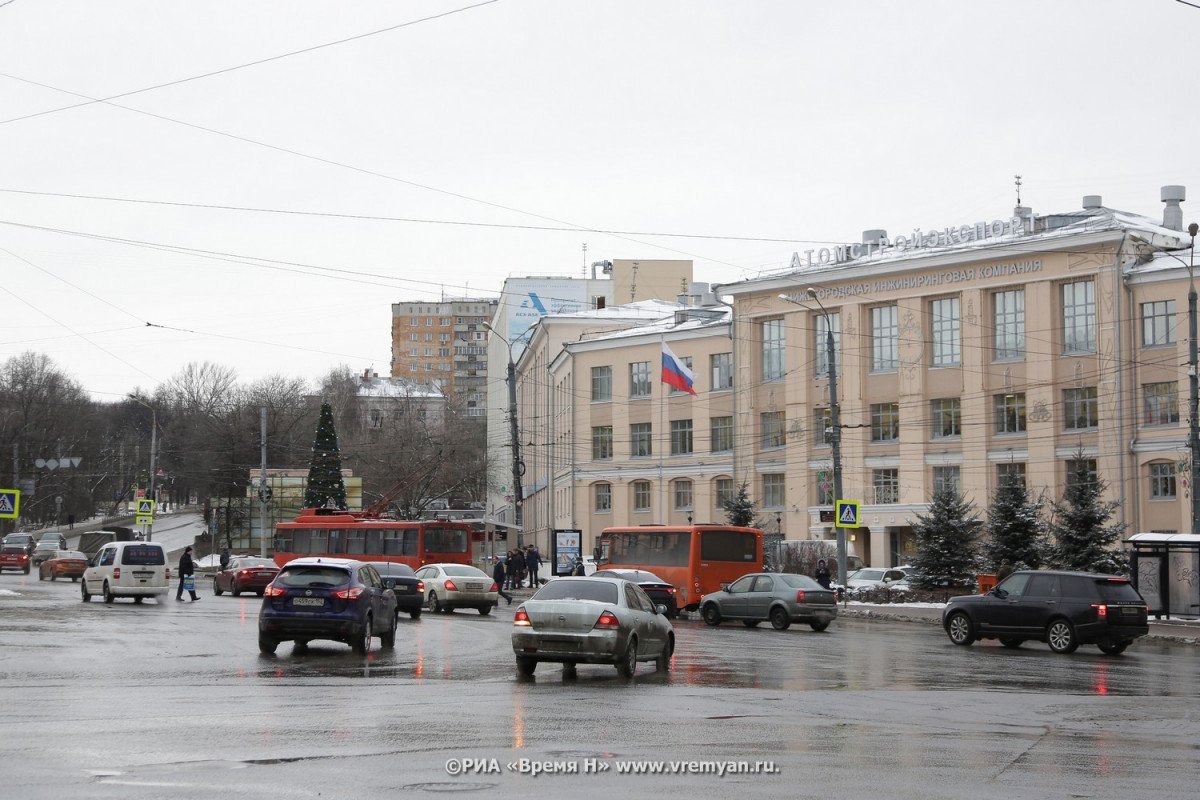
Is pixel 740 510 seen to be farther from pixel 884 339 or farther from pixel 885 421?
pixel 884 339

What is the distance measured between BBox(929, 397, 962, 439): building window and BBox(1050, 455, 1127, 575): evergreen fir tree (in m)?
18.6

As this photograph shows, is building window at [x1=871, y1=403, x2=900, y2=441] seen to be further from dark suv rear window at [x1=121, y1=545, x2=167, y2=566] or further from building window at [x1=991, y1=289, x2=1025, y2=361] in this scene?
dark suv rear window at [x1=121, y1=545, x2=167, y2=566]

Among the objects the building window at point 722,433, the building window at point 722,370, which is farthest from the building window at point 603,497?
the building window at point 722,370

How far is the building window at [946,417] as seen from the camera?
65.8m

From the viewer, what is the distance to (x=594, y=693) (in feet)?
56.5

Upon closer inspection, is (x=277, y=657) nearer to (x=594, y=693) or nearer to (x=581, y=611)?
(x=581, y=611)

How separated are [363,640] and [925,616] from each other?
23083 mm

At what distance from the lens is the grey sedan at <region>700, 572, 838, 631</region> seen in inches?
1378

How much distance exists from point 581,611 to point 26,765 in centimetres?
1008

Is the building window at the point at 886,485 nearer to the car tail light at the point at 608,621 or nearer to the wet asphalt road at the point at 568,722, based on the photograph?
the wet asphalt road at the point at 568,722

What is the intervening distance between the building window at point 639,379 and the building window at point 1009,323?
68.0ft

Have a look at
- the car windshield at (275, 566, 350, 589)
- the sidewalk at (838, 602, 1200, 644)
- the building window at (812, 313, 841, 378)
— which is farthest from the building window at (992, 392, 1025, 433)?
the car windshield at (275, 566, 350, 589)

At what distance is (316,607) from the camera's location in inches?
910

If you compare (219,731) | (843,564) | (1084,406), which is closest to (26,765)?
(219,731)
